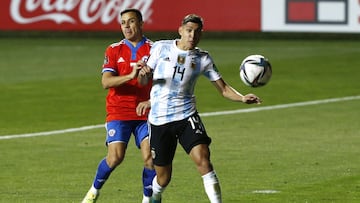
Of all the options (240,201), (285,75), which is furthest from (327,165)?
(285,75)

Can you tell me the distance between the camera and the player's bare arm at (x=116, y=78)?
11.7 metres

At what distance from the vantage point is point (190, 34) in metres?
11.7

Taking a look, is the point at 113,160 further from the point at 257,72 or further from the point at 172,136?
the point at 257,72

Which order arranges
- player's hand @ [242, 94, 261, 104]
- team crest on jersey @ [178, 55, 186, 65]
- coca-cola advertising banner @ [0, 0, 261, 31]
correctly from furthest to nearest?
coca-cola advertising banner @ [0, 0, 261, 31], team crest on jersey @ [178, 55, 186, 65], player's hand @ [242, 94, 261, 104]

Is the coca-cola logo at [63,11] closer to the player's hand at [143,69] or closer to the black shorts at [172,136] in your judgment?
the black shorts at [172,136]

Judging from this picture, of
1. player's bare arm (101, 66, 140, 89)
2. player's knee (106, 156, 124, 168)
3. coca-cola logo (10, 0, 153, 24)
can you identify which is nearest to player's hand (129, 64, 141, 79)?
player's bare arm (101, 66, 140, 89)

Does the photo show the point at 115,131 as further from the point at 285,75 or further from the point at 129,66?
the point at 285,75

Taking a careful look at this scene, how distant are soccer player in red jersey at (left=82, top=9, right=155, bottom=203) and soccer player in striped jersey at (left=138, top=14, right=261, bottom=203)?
0.69 m

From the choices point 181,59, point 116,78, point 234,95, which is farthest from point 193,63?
point 116,78

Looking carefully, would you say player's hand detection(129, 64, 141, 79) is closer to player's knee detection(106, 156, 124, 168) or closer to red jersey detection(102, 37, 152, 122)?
red jersey detection(102, 37, 152, 122)

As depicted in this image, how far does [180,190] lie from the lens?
1420cm

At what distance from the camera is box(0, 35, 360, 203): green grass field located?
14.2 metres

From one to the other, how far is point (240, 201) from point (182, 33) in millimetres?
2509

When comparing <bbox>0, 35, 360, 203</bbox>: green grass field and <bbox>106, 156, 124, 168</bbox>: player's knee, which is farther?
<bbox>0, 35, 360, 203</bbox>: green grass field
